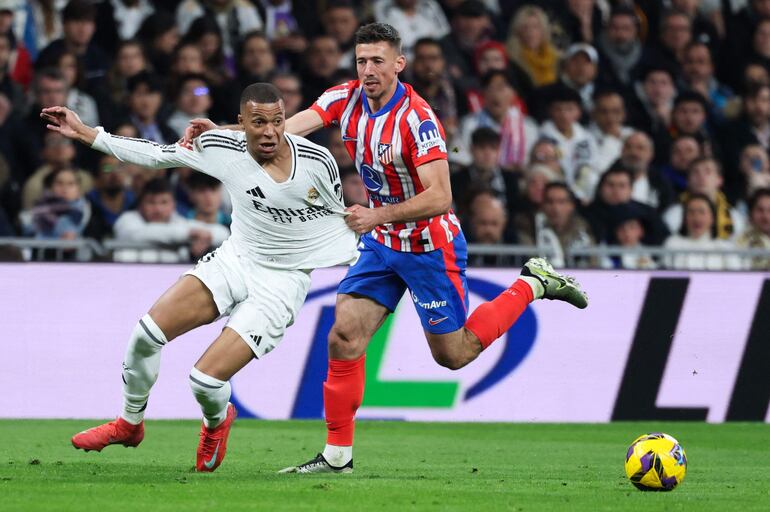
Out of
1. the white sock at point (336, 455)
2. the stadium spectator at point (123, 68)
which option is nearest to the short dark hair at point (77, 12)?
the stadium spectator at point (123, 68)

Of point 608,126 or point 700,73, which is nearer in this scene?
point 608,126

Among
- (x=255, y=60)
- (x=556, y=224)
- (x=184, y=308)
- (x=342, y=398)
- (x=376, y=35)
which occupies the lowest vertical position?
(x=556, y=224)

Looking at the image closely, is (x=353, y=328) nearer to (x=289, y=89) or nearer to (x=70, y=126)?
(x=70, y=126)

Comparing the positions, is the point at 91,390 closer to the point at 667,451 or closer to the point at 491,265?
the point at 491,265

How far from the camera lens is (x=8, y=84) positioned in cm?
1419

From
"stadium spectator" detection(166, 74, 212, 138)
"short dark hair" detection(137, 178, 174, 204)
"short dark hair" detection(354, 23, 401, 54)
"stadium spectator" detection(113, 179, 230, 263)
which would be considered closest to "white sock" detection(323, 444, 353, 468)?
"short dark hair" detection(354, 23, 401, 54)

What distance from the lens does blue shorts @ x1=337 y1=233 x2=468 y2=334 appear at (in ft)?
29.1

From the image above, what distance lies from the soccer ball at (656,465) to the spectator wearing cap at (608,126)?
28.2 ft

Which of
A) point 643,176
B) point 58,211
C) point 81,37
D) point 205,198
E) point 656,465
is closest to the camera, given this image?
point 656,465

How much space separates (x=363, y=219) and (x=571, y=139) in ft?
27.1

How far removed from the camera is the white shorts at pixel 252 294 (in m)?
8.50

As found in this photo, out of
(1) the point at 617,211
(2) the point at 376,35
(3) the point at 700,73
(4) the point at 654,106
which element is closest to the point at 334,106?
(2) the point at 376,35

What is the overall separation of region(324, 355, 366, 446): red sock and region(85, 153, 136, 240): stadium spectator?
5.25 metres

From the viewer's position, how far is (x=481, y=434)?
12.1 m
